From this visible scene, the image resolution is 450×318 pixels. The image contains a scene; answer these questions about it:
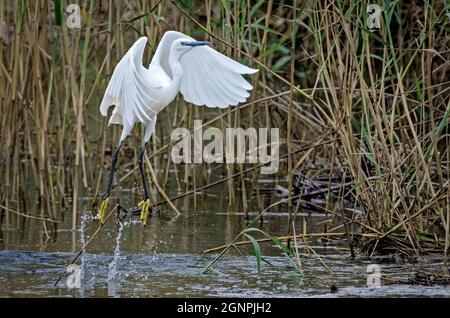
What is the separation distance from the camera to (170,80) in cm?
581

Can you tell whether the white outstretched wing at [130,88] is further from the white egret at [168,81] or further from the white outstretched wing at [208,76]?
the white outstretched wing at [208,76]

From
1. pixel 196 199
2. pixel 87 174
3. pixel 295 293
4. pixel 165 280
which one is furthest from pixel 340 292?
pixel 87 174

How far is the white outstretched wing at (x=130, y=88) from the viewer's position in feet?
17.7

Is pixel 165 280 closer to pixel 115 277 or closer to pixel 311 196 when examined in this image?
pixel 115 277

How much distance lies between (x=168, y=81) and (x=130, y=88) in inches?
14.6

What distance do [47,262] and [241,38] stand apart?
1.89 meters

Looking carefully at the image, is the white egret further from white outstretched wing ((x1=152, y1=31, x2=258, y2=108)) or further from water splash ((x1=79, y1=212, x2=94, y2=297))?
water splash ((x1=79, y1=212, x2=94, y2=297))

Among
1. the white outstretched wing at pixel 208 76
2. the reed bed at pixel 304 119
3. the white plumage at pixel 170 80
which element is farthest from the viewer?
the white outstretched wing at pixel 208 76

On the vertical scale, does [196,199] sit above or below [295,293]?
above

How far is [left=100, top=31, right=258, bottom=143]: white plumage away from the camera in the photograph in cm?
545

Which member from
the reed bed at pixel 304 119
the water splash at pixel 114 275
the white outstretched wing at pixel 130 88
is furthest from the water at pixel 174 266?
the white outstretched wing at pixel 130 88

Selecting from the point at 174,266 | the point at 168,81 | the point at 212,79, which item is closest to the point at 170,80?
the point at 168,81

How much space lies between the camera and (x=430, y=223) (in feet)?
20.0

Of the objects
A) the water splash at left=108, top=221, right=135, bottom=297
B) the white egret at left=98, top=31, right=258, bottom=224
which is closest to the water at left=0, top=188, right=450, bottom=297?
the water splash at left=108, top=221, right=135, bottom=297
